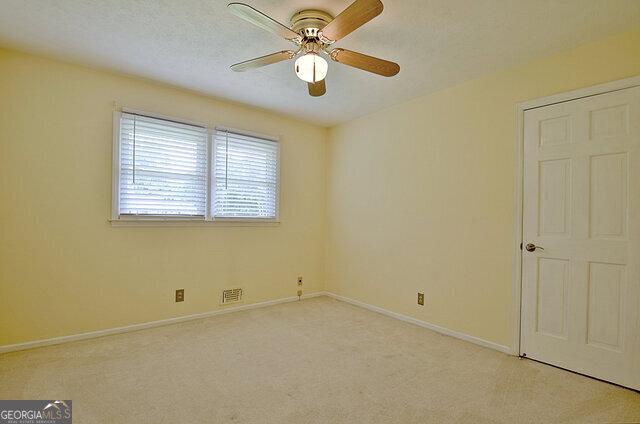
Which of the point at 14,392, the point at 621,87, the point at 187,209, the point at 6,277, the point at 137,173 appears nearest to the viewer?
the point at 14,392

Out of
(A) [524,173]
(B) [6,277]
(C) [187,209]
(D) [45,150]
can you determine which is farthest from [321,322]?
(D) [45,150]

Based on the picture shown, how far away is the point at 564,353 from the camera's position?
249cm

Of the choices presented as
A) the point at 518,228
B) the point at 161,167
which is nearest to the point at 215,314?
the point at 161,167

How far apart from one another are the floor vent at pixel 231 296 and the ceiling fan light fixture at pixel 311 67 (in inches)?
105

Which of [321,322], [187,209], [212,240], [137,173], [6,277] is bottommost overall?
[321,322]

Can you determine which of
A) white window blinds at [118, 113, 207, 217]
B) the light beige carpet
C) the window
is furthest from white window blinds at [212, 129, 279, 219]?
the light beige carpet

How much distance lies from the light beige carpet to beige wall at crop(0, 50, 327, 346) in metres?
0.31

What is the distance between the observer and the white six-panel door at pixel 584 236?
7.28ft

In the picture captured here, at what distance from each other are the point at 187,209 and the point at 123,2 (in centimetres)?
196

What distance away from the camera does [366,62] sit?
2170mm

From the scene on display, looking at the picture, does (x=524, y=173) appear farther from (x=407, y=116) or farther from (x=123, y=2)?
(x=123, y=2)

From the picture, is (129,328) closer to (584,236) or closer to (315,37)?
(315,37)

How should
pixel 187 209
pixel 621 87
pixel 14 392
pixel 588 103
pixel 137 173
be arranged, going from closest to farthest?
pixel 14 392
pixel 621 87
pixel 588 103
pixel 137 173
pixel 187 209

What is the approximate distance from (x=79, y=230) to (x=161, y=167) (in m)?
0.91
